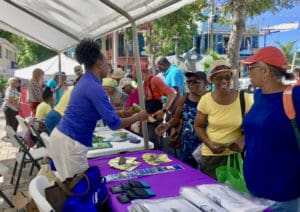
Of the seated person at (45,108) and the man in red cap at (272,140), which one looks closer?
the man in red cap at (272,140)

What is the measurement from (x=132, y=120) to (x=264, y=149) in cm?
113

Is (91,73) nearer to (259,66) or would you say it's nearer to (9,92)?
(259,66)

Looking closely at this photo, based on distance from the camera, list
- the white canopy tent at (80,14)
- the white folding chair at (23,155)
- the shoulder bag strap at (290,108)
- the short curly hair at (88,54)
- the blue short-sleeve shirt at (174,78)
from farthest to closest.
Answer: the blue short-sleeve shirt at (174,78) < the white folding chair at (23,155) < the white canopy tent at (80,14) < the short curly hair at (88,54) < the shoulder bag strap at (290,108)

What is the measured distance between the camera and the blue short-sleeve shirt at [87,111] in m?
2.29

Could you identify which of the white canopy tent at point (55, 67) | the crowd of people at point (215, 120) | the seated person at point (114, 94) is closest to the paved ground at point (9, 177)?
→ the crowd of people at point (215, 120)

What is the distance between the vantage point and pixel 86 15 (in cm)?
407

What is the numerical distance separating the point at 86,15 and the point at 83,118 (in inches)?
83.4

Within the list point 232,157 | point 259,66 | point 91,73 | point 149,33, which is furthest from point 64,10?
point 149,33

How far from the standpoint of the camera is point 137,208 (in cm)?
165

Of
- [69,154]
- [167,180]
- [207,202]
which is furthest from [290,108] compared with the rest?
[69,154]

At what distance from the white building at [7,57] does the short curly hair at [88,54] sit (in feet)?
107

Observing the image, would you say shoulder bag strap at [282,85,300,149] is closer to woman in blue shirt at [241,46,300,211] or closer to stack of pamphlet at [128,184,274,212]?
woman in blue shirt at [241,46,300,211]

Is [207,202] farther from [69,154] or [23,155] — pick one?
[23,155]

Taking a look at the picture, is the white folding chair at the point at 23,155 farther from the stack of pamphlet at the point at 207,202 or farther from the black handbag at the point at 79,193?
the stack of pamphlet at the point at 207,202
